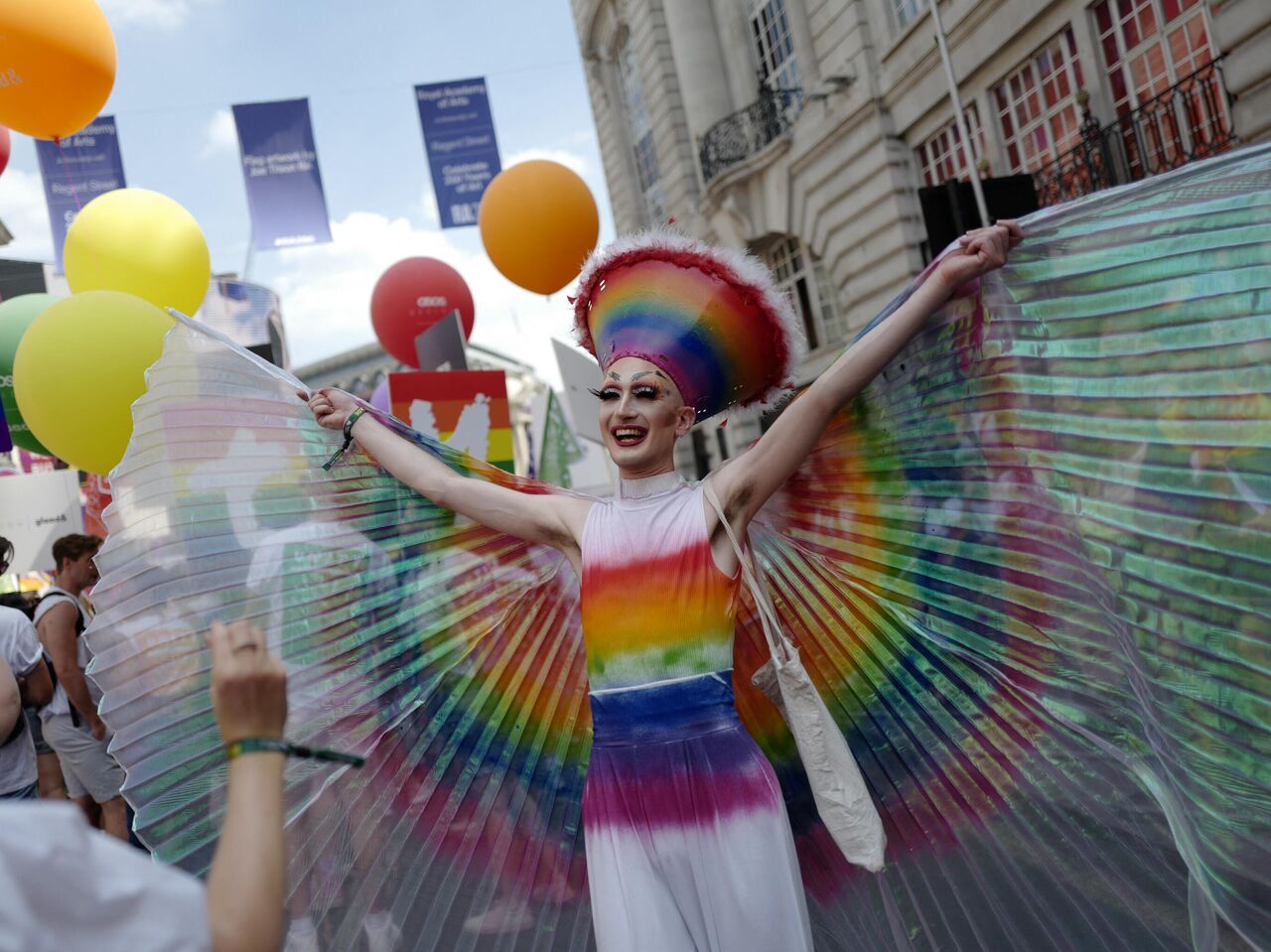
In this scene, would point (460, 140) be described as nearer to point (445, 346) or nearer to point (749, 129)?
point (445, 346)

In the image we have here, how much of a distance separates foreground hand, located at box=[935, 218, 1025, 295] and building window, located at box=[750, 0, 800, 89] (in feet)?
49.2

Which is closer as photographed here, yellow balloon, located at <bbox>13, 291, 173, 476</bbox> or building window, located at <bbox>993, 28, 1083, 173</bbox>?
yellow balloon, located at <bbox>13, 291, 173, 476</bbox>

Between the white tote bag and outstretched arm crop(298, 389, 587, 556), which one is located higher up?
outstretched arm crop(298, 389, 587, 556)

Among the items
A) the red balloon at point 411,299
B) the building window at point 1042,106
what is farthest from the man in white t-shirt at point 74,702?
the building window at point 1042,106

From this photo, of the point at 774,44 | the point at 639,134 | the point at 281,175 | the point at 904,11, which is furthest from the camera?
the point at 639,134

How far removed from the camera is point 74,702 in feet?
14.4

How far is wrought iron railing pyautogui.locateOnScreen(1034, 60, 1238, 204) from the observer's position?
8555 mm

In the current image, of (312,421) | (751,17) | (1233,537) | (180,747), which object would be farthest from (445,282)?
(751,17)

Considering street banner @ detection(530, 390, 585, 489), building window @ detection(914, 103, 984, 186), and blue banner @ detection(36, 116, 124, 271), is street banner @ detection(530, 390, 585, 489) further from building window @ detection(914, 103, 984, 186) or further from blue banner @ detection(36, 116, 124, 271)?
blue banner @ detection(36, 116, 124, 271)

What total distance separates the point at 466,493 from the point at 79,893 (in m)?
1.66

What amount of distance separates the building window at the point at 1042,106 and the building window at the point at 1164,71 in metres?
0.48

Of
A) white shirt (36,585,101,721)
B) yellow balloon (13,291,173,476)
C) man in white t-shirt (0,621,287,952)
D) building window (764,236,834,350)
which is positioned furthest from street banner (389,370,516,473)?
building window (764,236,834,350)

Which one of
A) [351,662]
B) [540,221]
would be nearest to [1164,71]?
[540,221]

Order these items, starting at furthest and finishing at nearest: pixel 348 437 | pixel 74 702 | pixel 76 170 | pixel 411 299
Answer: pixel 76 170 < pixel 411 299 < pixel 74 702 < pixel 348 437
